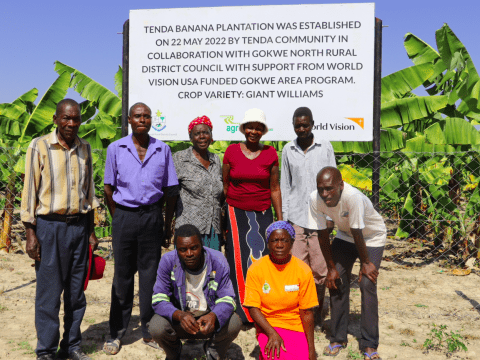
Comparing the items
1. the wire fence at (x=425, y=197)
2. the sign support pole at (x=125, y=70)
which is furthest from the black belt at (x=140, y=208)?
the wire fence at (x=425, y=197)

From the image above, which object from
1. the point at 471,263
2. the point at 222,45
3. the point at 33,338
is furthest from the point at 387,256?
the point at 33,338

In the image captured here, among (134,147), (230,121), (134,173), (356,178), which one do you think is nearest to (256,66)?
(230,121)

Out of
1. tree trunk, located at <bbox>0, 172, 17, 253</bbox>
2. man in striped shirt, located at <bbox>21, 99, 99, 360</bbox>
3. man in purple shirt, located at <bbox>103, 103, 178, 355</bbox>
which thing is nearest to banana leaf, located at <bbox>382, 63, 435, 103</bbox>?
man in purple shirt, located at <bbox>103, 103, 178, 355</bbox>

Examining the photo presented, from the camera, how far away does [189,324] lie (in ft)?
9.49

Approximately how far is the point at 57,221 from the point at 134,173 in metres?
0.67

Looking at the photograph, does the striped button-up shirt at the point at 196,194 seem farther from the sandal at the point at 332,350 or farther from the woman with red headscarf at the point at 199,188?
the sandal at the point at 332,350

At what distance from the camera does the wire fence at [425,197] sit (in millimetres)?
6594

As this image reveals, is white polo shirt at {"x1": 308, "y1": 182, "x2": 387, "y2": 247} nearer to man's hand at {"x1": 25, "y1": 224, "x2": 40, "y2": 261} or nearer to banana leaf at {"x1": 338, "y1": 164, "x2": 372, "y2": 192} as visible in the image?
man's hand at {"x1": 25, "y1": 224, "x2": 40, "y2": 261}

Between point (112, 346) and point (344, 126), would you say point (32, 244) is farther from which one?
point (344, 126)

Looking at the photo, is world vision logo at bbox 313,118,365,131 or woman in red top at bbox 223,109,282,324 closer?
woman in red top at bbox 223,109,282,324

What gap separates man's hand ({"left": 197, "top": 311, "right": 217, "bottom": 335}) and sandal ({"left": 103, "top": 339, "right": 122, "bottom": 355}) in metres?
1.06

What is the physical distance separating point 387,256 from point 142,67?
483cm

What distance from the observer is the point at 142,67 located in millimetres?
5203

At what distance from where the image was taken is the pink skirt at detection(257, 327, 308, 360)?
115 inches
